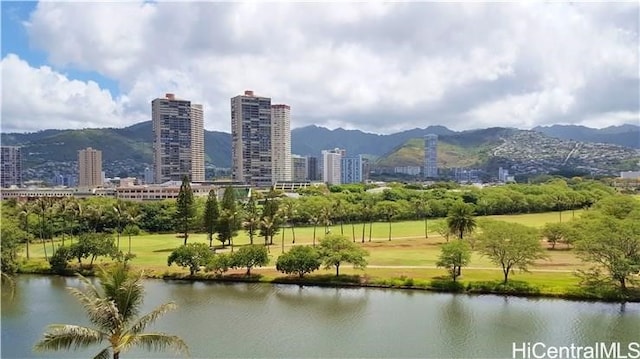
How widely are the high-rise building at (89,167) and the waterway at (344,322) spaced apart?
14380 cm

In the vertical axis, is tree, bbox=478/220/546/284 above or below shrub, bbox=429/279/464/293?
above

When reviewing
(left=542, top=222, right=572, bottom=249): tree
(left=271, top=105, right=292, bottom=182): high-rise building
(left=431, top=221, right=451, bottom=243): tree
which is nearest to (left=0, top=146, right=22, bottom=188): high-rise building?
(left=271, top=105, right=292, bottom=182): high-rise building

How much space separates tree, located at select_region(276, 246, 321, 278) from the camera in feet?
114

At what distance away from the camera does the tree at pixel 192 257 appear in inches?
1453

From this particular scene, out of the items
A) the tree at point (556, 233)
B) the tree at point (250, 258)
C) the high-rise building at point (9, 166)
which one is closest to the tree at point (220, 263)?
the tree at point (250, 258)

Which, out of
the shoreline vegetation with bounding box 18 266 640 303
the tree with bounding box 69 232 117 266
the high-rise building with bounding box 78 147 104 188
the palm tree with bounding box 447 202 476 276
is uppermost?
the high-rise building with bounding box 78 147 104 188

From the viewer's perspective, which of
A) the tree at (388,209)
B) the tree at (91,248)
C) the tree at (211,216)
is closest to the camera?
the tree at (91,248)

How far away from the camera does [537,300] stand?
29766 millimetres

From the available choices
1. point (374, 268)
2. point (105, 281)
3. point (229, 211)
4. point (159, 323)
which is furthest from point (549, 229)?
point (105, 281)

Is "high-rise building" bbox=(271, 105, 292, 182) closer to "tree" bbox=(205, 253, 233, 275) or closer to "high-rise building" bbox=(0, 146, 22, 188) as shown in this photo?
"high-rise building" bbox=(0, 146, 22, 188)

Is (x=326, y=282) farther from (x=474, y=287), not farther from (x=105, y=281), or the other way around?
(x=105, y=281)

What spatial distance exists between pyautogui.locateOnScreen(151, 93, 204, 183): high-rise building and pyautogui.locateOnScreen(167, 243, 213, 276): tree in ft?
390

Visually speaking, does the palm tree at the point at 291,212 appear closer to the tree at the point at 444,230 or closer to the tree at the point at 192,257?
the tree at the point at 444,230

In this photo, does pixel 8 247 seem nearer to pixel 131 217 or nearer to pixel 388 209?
pixel 131 217
